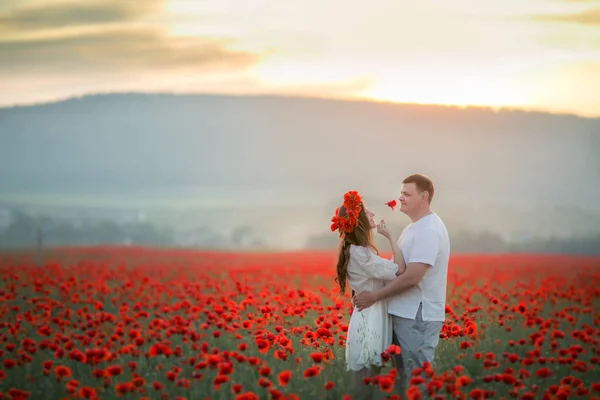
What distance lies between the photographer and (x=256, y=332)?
794 centimetres

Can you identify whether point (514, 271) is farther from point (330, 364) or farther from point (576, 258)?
point (330, 364)

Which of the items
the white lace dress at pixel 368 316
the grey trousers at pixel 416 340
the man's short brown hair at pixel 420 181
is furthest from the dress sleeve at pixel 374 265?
the man's short brown hair at pixel 420 181

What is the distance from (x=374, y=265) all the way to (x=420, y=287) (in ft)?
1.88

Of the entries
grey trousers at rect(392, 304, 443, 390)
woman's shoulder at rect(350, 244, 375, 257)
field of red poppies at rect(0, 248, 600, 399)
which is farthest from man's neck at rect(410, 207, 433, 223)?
field of red poppies at rect(0, 248, 600, 399)

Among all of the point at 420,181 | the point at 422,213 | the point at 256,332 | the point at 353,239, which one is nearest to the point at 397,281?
the point at 353,239

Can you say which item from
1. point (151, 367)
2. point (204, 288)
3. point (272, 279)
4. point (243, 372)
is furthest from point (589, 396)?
point (272, 279)

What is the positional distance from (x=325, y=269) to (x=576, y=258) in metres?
7.60

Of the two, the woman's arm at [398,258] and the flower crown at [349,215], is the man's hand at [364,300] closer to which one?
the woman's arm at [398,258]

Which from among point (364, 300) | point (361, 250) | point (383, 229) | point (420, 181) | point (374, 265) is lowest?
point (364, 300)

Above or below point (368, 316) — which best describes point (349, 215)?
above

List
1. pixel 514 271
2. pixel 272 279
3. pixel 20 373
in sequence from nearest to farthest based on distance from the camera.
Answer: pixel 20 373, pixel 272 279, pixel 514 271

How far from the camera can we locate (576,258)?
20906mm

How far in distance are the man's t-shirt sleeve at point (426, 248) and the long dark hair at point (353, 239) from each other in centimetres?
33

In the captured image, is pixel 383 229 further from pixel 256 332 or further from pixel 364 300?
pixel 256 332
